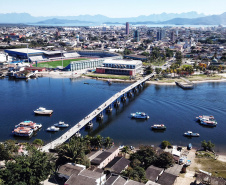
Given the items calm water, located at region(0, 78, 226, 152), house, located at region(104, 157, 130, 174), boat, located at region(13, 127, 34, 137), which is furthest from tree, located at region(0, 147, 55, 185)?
boat, located at region(13, 127, 34, 137)

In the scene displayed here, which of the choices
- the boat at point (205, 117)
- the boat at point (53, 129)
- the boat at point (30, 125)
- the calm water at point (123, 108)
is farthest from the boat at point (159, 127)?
the boat at point (30, 125)

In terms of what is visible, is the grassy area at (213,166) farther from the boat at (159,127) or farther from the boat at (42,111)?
the boat at (42,111)

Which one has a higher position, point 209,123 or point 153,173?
point 153,173

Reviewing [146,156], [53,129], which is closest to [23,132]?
[53,129]

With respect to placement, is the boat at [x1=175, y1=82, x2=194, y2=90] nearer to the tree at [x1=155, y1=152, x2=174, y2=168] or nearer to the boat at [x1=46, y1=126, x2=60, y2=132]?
the boat at [x1=46, y1=126, x2=60, y2=132]

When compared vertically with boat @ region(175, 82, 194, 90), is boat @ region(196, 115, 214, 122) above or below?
below

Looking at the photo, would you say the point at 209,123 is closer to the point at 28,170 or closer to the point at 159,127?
the point at 159,127
